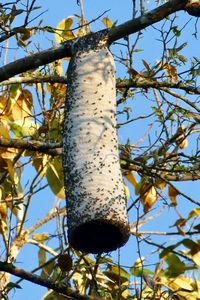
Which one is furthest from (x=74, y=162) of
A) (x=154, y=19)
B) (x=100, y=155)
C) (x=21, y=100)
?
(x=21, y=100)

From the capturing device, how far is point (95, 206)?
1.88m

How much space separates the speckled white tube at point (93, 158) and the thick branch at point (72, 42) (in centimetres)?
7

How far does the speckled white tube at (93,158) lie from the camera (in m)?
1.90

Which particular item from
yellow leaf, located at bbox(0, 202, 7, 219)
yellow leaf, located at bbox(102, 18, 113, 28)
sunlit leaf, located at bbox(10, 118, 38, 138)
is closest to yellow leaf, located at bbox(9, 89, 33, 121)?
sunlit leaf, located at bbox(10, 118, 38, 138)

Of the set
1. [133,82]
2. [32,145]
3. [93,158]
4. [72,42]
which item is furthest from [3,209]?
[93,158]

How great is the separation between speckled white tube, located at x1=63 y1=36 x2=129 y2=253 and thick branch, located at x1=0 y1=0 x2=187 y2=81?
74 mm

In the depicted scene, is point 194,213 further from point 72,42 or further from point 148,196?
point 72,42

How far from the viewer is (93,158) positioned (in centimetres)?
194

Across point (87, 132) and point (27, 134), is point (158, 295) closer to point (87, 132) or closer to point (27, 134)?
point (27, 134)

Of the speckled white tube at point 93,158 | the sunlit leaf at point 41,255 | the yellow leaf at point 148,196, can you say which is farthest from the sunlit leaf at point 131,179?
the speckled white tube at point 93,158

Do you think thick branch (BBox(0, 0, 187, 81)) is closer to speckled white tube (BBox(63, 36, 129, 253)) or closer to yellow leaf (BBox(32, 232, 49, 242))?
speckled white tube (BBox(63, 36, 129, 253))

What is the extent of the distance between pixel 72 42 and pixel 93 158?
41 centimetres

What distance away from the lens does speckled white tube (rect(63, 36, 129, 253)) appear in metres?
1.90

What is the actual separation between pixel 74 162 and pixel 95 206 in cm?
13
